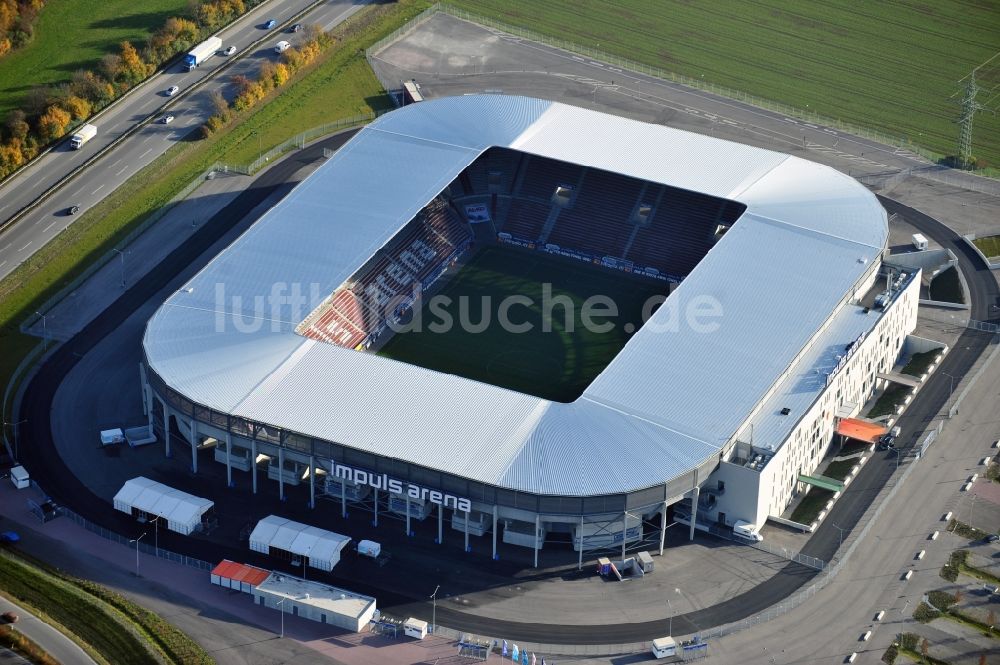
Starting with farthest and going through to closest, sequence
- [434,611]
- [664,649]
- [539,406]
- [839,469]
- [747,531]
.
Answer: [839,469]
[539,406]
[747,531]
[434,611]
[664,649]

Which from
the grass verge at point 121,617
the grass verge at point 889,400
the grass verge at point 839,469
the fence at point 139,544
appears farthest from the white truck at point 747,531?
the grass verge at point 121,617

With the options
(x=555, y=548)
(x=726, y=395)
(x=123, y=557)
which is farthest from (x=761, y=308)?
(x=123, y=557)

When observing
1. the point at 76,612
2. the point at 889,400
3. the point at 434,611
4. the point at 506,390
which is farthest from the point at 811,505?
the point at 76,612

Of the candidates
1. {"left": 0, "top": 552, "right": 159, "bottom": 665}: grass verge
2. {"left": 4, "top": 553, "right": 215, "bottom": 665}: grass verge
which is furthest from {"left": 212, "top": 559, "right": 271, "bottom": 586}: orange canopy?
{"left": 0, "top": 552, "right": 159, "bottom": 665}: grass verge

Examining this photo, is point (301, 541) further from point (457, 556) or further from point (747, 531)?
point (747, 531)

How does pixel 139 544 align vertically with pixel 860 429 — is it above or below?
below
